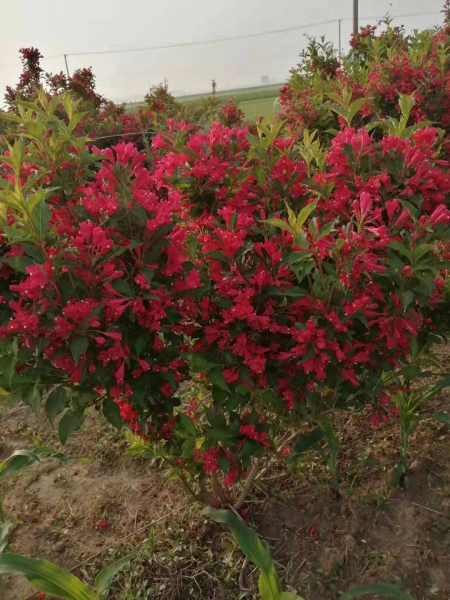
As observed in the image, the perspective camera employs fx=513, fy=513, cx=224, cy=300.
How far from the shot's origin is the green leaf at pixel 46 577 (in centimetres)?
141

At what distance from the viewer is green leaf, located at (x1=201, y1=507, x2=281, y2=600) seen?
56.4 inches

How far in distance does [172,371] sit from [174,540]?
0.95 meters

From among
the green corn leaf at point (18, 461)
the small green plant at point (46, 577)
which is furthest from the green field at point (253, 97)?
the small green plant at point (46, 577)

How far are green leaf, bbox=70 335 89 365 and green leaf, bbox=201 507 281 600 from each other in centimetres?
71

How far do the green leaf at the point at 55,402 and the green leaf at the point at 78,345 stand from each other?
0.31 m

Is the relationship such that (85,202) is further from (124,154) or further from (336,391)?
(336,391)

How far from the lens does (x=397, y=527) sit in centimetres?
204

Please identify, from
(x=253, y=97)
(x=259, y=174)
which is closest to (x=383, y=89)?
(x=259, y=174)

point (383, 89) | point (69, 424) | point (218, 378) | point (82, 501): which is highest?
point (383, 89)

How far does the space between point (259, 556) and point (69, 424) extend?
27.0 inches

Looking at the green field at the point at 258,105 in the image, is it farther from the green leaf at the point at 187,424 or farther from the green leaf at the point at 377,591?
the green leaf at the point at 377,591

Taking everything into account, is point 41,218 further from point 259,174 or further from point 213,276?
point 259,174

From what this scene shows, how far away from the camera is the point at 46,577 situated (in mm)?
1436

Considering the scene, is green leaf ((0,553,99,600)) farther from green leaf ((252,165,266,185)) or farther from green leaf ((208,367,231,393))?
green leaf ((252,165,266,185))
